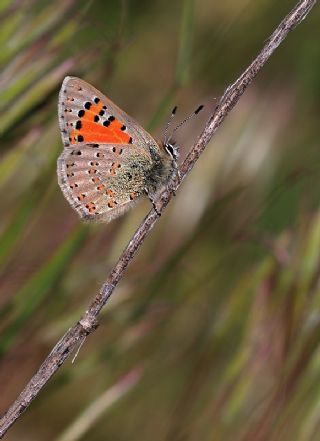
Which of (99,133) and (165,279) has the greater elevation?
(99,133)

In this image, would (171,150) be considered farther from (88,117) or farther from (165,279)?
(165,279)

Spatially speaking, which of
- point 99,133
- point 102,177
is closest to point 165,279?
point 102,177

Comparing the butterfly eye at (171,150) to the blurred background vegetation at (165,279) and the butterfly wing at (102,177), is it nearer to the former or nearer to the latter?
the butterfly wing at (102,177)

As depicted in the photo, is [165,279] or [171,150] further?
[165,279]

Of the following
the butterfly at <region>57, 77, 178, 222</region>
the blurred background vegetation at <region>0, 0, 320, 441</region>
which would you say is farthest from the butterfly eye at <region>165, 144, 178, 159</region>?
the blurred background vegetation at <region>0, 0, 320, 441</region>

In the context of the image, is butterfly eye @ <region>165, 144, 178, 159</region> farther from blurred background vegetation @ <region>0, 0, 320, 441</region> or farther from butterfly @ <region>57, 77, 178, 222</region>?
blurred background vegetation @ <region>0, 0, 320, 441</region>

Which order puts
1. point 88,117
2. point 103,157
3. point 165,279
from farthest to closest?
point 165,279
point 103,157
point 88,117

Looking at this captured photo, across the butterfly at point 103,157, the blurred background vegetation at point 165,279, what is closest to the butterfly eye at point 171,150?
the butterfly at point 103,157

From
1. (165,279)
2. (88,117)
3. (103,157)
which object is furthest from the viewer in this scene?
(165,279)
